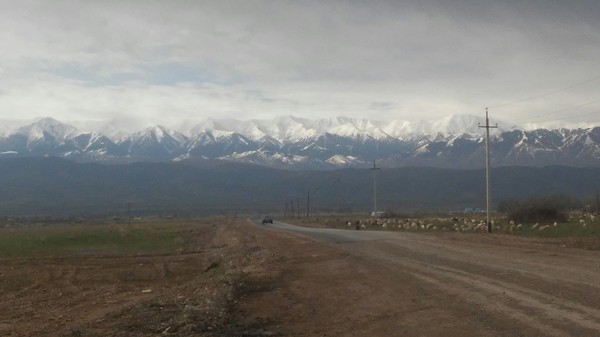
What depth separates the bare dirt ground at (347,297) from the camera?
12562mm

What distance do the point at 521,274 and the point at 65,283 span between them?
17.5 metres

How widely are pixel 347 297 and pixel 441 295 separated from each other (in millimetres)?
2230

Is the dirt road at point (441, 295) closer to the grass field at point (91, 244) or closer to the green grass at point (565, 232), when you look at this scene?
the green grass at point (565, 232)

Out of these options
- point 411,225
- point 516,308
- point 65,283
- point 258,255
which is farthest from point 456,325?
point 411,225

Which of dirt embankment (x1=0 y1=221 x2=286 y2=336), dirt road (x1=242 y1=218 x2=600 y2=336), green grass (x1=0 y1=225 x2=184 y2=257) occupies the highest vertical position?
dirt road (x1=242 y1=218 x2=600 y2=336)

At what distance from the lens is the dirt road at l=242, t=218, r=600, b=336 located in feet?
39.7

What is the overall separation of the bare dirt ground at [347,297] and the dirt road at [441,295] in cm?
3

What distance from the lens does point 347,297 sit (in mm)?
16562

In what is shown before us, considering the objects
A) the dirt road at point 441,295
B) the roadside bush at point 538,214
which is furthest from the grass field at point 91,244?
the dirt road at point 441,295

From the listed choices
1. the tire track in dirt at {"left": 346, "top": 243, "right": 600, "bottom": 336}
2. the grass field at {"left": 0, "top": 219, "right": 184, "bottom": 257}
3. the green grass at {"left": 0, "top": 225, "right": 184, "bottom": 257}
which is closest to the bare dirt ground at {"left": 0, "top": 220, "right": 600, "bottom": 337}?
the tire track in dirt at {"left": 346, "top": 243, "right": 600, "bottom": 336}

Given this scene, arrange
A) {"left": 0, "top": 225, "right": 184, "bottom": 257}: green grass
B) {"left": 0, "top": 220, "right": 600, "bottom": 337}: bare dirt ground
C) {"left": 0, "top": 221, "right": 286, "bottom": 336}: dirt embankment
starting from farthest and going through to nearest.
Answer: {"left": 0, "top": 225, "right": 184, "bottom": 257}: green grass < {"left": 0, "top": 221, "right": 286, "bottom": 336}: dirt embankment < {"left": 0, "top": 220, "right": 600, "bottom": 337}: bare dirt ground

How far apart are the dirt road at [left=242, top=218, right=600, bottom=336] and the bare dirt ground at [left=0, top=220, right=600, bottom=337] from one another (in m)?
0.03

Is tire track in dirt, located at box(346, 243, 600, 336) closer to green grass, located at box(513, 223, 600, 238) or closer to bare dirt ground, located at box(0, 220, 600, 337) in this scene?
bare dirt ground, located at box(0, 220, 600, 337)

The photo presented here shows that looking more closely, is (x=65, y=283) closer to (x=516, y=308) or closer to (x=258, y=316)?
(x=258, y=316)
